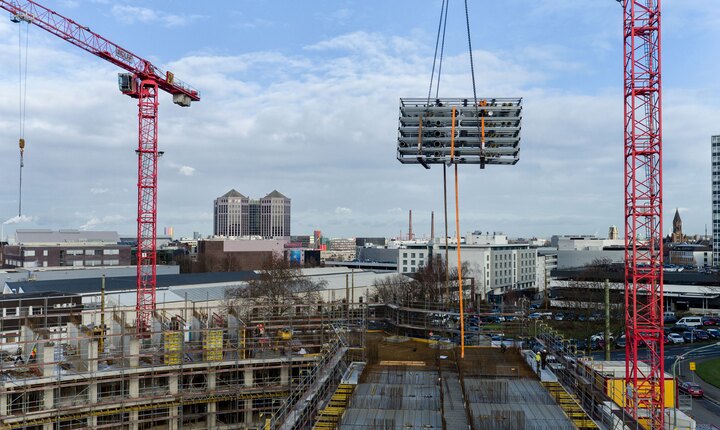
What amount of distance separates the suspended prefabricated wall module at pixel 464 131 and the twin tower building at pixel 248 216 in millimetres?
175152

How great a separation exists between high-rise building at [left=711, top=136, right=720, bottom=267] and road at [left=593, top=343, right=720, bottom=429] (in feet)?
200

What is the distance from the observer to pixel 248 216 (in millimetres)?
197250

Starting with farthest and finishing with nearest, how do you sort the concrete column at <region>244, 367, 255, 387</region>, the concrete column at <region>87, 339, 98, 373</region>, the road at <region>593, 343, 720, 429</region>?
the road at <region>593, 343, 720, 429</region>, the concrete column at <region>244, 367, 255, 387</region>, the concrete column at <region>87, 339, 98, 373</region>

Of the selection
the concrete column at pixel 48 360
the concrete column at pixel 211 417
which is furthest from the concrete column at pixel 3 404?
the concrete column at pixel 211 417

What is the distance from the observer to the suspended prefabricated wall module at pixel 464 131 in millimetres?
21734

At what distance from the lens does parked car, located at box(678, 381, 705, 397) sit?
2797cm

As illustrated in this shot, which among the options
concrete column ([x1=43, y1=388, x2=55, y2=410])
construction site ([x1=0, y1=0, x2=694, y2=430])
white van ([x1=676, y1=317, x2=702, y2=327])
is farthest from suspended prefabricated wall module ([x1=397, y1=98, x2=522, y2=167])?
white van ([x1=676, y1=317, x2=702, y2=327])

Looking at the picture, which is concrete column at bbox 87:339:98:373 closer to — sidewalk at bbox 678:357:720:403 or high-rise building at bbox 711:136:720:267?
sidewalk at bbox 678:357:720:403

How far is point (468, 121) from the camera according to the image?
22.0 m

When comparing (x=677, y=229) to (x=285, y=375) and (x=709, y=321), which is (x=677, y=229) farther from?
(x=285, y=375)

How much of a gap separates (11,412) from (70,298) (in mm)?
19998

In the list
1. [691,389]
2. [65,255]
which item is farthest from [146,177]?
[65,255]

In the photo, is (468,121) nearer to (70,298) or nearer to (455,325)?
(455,325)

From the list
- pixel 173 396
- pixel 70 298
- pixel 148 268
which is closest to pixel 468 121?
pixel 173 396
